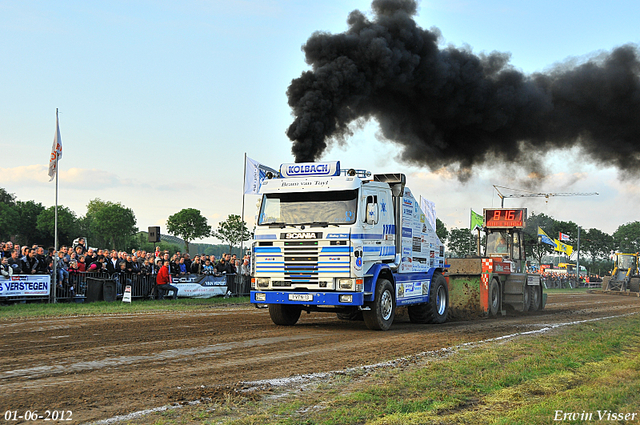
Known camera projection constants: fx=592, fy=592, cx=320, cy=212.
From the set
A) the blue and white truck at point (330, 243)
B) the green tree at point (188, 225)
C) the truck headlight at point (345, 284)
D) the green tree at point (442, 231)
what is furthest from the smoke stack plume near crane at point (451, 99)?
the green tree at point (188, 225)

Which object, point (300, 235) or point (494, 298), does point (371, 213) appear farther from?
point (494, 298)

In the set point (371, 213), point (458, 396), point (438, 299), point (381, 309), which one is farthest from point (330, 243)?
point (458, 396)

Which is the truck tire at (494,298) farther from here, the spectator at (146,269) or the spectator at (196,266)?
the spectator at (146,269)

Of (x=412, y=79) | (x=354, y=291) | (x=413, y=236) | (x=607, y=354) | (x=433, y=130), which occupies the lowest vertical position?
(x=607, y=354)

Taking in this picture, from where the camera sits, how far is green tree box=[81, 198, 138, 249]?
3905 inches

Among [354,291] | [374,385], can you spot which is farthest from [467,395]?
[354,291]

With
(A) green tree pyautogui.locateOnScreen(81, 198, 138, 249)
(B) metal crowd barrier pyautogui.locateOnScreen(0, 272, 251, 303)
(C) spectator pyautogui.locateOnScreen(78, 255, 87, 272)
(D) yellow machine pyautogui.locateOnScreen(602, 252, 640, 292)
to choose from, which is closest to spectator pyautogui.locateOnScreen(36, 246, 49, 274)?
(B) metal crowd barrier pyautogui.locateOnScreen(0, 272, 251, 303)

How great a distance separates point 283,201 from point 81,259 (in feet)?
36.0

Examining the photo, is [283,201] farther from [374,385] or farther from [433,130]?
[433,130]

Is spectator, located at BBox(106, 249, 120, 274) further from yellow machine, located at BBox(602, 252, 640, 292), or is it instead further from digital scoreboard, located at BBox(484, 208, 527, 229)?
yellow machine, located at BBox(602, 252, 640, 292)

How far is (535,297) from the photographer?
22391 mm

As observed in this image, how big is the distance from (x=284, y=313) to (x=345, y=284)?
7.72 feet

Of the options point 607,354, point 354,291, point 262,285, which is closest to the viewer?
point 607,354

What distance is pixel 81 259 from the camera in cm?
2073
